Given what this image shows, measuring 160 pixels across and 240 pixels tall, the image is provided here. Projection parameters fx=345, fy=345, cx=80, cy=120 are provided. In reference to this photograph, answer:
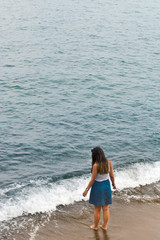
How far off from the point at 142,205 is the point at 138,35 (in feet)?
86.1

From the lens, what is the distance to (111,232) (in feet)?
26.6

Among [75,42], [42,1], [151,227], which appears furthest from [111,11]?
[151,227]

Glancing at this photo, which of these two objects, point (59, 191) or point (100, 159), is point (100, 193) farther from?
point (59, 191)

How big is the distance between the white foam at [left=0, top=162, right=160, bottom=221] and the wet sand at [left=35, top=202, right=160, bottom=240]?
44 centimetres

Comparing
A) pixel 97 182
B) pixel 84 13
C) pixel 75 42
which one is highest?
pixel 84 13

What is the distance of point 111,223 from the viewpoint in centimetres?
854

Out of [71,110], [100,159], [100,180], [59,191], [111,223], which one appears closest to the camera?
[100,159]

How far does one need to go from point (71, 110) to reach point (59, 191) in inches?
277

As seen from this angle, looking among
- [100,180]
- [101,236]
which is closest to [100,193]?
[100,180]

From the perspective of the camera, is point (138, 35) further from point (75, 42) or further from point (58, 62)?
point (58, 62)

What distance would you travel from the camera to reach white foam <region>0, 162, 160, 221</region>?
920cm

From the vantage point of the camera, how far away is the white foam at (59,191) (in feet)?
30.2

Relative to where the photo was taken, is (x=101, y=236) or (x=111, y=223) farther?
(x=111, y=223)

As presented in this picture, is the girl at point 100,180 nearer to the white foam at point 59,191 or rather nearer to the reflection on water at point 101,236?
the reflection on water at point 101,236
